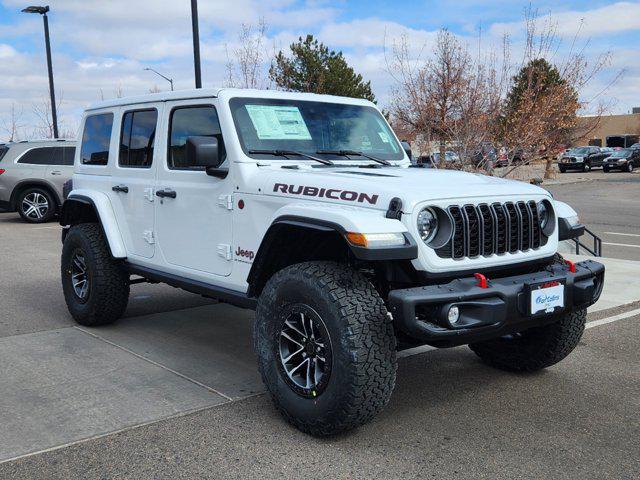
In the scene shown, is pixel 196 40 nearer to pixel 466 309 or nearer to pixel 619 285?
pixel 619 285

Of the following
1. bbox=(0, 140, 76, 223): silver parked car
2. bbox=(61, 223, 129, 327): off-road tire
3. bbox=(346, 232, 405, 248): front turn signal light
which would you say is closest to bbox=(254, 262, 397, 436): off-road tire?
bbox=(346, 232, 405, 248): front turn signal light

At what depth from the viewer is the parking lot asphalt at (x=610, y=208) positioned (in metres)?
13.2

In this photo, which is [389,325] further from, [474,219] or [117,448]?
[117,448]

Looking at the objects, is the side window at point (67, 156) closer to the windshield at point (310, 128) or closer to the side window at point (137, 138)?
the side window at point (137, 138)

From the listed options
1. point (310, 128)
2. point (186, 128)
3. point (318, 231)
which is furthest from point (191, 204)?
point (318, 231)

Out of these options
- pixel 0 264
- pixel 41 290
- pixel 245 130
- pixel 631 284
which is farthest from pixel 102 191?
pixel 631 284

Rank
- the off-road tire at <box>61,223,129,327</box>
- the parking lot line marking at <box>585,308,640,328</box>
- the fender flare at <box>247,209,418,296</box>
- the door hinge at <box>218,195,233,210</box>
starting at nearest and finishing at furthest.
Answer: the fender flare at <box>247,209,418,296</box>, the door hinge at <box>218,195,233,210</box>, the off-road tire at <box>61,223,129,327</box>, the parking lot line marking at <box>585,308,640,328</box>

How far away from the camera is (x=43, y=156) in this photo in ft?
53.0

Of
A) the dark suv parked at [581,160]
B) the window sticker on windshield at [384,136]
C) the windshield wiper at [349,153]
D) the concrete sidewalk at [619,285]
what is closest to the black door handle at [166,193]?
the windshield wiper at [349,153]

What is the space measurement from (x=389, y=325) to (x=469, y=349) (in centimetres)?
225

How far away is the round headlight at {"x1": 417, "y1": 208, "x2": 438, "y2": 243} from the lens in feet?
12.4

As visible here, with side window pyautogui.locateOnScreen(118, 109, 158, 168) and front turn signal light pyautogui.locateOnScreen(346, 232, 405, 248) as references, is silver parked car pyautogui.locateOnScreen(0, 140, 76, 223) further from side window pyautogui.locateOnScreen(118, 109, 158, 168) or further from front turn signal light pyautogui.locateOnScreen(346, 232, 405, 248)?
front turn signal light pyautogui.locateOnScreen(346, 232, 405, 248)

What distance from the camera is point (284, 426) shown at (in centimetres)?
404

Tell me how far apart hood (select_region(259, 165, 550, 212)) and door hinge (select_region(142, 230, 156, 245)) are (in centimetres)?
138
